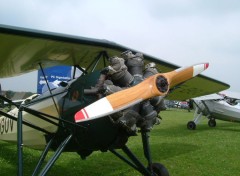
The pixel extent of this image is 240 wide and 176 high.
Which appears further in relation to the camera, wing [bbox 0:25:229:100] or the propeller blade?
wing [bbox 0:25:229:100]

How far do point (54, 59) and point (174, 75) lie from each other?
222cm

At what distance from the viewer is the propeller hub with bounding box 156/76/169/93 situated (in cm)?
398

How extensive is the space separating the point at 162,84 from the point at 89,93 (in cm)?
102

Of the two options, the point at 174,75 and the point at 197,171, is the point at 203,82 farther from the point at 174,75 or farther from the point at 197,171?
the point at 174,75

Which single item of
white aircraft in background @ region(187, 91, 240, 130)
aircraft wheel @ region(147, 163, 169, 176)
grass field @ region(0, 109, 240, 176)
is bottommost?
white aircraft in background @ region(187, 91, 240, 130)

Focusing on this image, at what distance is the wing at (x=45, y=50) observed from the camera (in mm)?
4301

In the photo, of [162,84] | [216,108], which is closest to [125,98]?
[162,84]

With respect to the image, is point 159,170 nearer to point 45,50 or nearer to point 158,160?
point 158,160

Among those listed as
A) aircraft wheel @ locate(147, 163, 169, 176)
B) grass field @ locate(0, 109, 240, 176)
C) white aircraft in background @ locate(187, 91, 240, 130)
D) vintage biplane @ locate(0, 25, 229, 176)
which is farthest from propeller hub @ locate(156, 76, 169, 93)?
white aircraft in background @ locate(187, 91, 240, 130)

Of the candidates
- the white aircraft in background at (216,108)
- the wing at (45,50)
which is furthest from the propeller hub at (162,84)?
the white aircraft in background at (216,108)

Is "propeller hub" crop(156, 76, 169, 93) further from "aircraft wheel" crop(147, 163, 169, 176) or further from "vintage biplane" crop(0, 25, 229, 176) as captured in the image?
"aircraft wheel" crop(147, 163, 169, 176)

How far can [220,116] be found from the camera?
1812 cm

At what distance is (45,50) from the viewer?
16.2ft

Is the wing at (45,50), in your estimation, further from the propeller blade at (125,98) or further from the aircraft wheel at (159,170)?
the aircraft wheel at (159,170)
